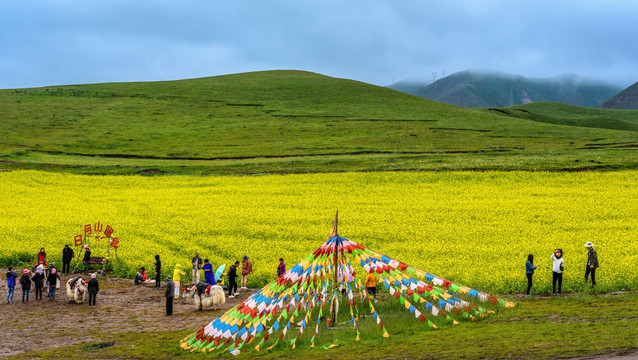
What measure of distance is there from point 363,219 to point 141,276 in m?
14.1

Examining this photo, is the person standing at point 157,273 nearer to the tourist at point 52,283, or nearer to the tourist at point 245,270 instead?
Answer: the tourist at point 245,270


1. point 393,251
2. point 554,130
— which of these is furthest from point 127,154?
point 554,130

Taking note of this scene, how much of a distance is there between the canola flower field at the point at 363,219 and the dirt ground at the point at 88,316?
3.10 meters

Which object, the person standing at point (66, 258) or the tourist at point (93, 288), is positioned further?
the person standing at point (66, 258)

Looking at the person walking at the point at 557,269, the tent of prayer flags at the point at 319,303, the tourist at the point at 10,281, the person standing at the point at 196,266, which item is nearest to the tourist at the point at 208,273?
the person standing at the point at 196,266

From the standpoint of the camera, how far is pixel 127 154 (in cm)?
7212

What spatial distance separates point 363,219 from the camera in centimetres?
3709

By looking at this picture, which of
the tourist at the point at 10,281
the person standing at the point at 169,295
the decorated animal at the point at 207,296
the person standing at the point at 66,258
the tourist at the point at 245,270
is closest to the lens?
the person standing at the point at 169,295

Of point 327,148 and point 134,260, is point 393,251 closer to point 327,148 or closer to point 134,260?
point 134,260

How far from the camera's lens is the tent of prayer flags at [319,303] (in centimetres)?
1727

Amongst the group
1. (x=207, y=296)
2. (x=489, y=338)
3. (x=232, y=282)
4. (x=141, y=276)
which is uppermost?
(x=489, y=338)

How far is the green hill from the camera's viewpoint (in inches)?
2360

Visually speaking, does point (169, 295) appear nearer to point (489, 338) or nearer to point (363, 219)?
point (489, 338)

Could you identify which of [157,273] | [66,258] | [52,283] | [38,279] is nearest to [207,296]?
[157,273]
